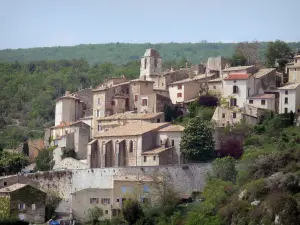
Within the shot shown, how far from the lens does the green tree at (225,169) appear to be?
53.1 m

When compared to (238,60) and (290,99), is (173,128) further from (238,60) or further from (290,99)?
(238,60)

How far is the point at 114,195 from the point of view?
53969mm

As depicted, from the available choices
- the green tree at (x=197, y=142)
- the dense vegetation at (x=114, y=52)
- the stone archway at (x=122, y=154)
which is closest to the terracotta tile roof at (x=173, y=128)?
the green tree at (x=197, y=142)

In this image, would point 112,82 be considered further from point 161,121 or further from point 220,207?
point 220,207

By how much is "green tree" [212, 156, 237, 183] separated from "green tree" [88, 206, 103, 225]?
791cm

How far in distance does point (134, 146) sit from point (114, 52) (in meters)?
133

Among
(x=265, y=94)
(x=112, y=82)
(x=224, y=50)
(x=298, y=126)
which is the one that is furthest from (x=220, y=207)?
(x=224, y=50)

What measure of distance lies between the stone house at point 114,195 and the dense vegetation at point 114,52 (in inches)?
4692

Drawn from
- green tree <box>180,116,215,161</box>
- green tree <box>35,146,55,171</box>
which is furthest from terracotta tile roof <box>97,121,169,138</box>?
green tree <box>35,146,55,171</box>

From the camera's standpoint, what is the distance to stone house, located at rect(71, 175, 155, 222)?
53594 mm

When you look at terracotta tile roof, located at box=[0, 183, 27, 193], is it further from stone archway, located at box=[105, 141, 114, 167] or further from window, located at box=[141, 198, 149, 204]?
window, located at box=[141, 198, 149, 204]

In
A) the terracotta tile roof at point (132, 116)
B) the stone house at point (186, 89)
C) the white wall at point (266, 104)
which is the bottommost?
the terracotta tile roof at point (132, 116)

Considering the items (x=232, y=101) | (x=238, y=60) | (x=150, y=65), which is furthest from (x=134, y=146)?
(x=238, y=60)

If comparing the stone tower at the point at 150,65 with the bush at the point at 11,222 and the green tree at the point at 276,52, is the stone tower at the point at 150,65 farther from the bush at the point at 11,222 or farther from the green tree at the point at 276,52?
the bush at the point at 11,222
